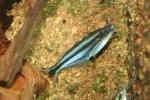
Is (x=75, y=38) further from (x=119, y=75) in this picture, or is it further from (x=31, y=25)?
(x=31, y=25)

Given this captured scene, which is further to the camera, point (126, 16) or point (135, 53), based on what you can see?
point (126, 16)

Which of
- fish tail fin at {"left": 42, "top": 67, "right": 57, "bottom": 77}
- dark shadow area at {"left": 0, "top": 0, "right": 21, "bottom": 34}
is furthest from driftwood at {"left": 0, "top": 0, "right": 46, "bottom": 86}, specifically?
fish tail fin at {"left": 42, "top": 67, "right": 57, "bottom": 77}

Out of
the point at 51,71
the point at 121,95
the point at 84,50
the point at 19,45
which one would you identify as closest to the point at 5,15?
the point at 51,71

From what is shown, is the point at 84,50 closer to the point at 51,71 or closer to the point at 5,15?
the point at 51,71

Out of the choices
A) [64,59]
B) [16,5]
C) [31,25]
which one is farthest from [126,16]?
[31,25]

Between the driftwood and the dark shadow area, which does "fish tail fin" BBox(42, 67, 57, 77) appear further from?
the driftwood
